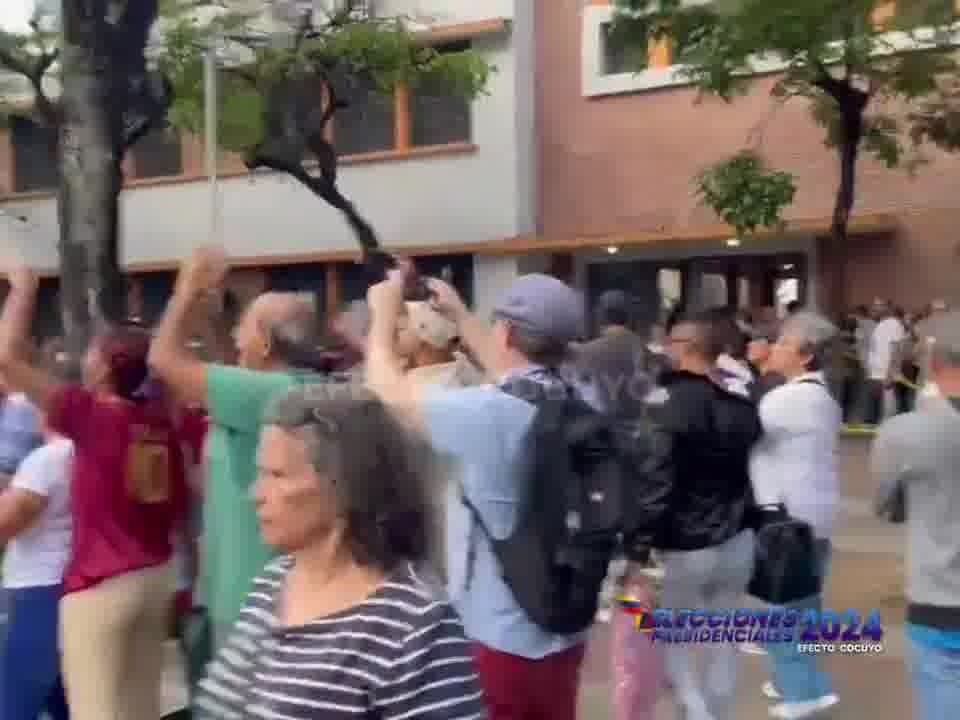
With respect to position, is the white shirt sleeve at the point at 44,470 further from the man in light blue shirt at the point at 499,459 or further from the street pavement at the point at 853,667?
the man in light blue shirt at the point at 499,459

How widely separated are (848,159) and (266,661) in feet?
41.3

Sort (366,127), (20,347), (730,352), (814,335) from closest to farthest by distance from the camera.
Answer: (20,347) < (814,335) < (730,352) < (366,127)

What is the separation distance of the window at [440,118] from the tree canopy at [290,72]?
2.46m

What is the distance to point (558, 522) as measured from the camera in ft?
11.9

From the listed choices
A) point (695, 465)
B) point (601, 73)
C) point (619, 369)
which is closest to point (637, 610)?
point (695, 465)

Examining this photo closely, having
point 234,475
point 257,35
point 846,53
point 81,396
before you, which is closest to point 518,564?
point 234,475

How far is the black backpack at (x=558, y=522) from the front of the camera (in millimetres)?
3590

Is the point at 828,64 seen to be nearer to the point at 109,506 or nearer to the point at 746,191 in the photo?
the point at 746,191

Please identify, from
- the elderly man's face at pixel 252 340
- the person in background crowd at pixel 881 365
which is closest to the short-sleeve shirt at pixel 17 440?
the elderly man's face at pixel 252 340

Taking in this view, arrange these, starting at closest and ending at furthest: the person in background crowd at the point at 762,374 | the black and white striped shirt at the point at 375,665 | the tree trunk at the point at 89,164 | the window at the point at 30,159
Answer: the black and white striped shirt at the point at 375,665, the person in background crowd at the point at 762,374, the tree trunk at the point at 89,164, the window at the point at 30,159

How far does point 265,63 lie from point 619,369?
1311 centimetres

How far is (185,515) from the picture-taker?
15.1ft

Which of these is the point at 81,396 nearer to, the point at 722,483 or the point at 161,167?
the point at 722,483

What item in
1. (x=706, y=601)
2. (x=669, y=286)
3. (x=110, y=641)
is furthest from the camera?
(x=669, y=286)
